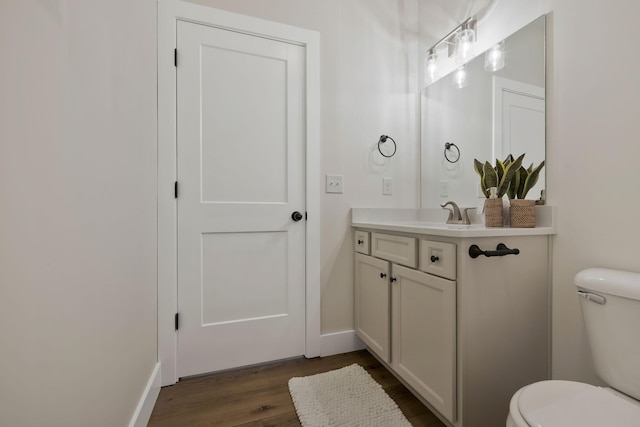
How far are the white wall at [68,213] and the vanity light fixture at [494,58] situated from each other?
66.4 inches

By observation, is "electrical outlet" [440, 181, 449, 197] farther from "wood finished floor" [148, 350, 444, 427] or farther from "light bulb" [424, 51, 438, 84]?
"wood finished floor" [148, 350, 444, 427]

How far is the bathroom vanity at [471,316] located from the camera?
1050 mm

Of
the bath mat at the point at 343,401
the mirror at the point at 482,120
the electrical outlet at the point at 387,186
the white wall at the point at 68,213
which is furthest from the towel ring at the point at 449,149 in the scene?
the white wall at the point at 68,213

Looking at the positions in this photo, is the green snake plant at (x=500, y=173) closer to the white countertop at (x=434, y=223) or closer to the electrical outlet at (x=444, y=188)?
the white countertop at (x=434, y=223)

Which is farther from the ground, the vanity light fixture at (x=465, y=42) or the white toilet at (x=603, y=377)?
the vanity light fixture at (x=465, y=42)

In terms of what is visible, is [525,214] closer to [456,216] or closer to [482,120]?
[456,216]

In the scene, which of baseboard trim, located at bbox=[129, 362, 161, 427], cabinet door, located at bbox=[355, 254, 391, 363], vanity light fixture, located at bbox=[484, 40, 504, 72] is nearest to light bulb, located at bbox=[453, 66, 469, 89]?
vanity light fixture, located at bbox=[484, 40, 504, 72]

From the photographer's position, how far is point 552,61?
1.24 metres

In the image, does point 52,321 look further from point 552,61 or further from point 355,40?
point 355,40

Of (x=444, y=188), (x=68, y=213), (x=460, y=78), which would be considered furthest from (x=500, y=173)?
(x=68, y=213)

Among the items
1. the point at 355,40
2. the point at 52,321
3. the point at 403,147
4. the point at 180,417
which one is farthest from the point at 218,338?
the point at 355,40

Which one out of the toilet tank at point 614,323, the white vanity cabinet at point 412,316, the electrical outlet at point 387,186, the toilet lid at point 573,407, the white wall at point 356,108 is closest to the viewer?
the toilet lid at point 573,407

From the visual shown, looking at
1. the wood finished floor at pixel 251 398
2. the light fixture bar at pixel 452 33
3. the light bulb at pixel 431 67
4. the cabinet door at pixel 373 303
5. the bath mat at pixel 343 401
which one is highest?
the light fixture bar at pixel 452 33

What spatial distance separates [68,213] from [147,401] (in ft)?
3.27
